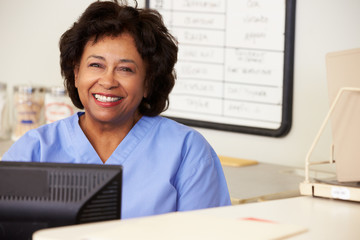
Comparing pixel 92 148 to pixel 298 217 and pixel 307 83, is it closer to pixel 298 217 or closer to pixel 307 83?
pixel 298 217

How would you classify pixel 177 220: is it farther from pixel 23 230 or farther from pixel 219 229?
pixel 23 230

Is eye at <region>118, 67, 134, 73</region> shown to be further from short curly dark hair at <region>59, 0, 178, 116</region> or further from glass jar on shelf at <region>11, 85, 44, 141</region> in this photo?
glass jar on shelf at <region>11, 85, 44, 141</region>

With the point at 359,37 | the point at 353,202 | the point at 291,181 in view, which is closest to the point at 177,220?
the point at 353,202

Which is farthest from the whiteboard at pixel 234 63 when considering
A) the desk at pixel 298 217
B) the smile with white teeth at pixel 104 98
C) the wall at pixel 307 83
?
the desk at pixel 298 217

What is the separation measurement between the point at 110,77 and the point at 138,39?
137mm

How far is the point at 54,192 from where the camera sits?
96cm

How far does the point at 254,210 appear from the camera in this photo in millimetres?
1254

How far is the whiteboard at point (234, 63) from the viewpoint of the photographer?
2.49m

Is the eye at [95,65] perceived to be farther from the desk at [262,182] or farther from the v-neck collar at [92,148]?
the desk at [262,182]

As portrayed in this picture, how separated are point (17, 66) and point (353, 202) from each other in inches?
96.4

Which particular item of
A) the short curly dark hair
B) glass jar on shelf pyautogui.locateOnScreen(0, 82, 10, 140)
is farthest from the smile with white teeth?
glass jar on shelf pyautogui.locateOnScreen(0, 82, 10, 140)

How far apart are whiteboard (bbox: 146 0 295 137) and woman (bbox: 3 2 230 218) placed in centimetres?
71

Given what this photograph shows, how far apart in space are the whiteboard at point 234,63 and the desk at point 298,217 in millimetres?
1004

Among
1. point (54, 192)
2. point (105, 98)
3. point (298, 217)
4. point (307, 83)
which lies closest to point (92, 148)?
point (105, 98)
